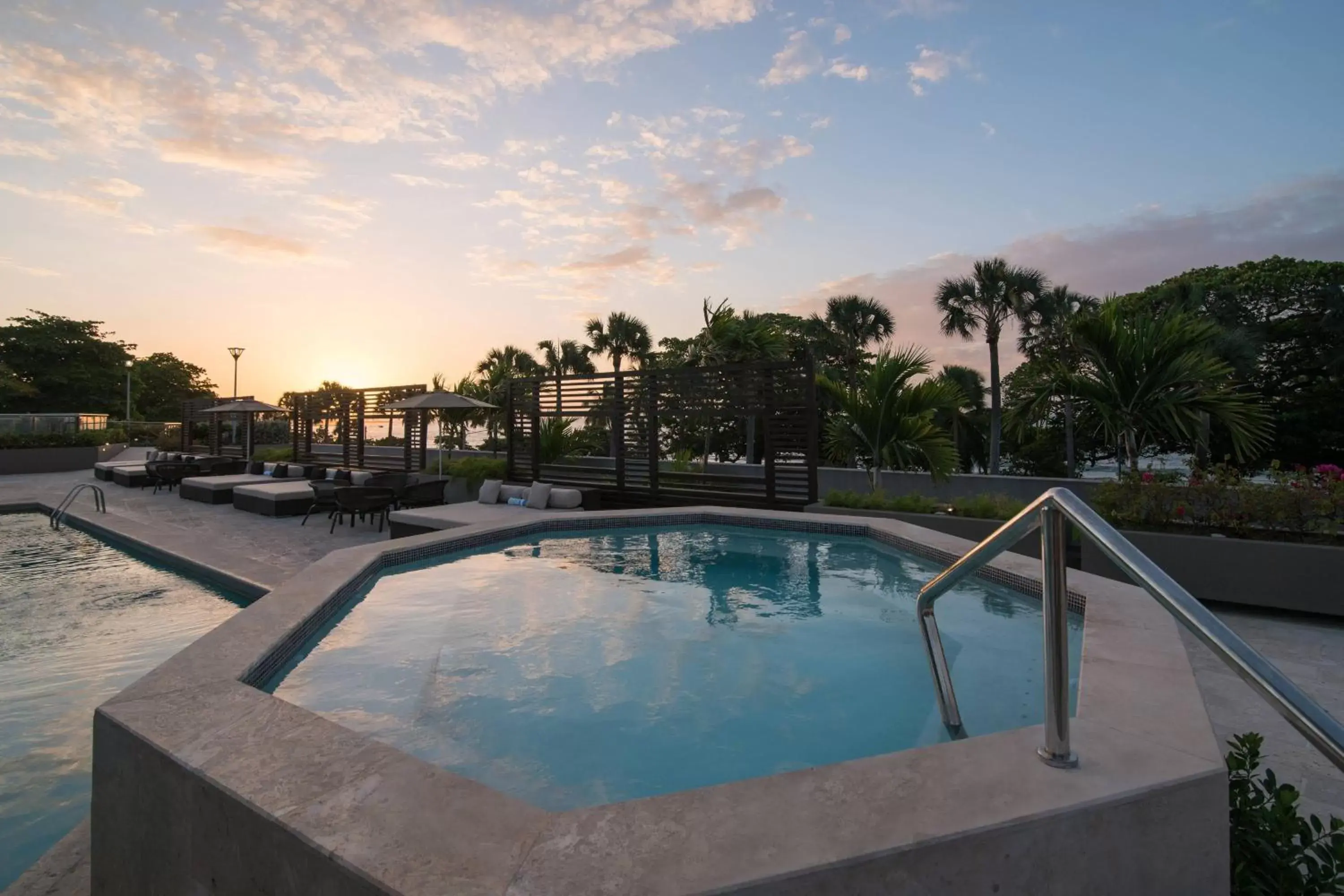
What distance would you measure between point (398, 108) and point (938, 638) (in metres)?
10.8

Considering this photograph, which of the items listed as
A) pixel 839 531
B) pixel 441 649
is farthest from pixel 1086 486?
pixel 441 649

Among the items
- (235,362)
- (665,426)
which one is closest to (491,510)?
(665,426)

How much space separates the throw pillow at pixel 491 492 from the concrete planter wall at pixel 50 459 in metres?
21.7

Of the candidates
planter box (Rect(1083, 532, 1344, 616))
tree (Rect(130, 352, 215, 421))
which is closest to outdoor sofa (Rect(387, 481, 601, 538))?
planter box (Rect(1083, 532, 1344, 616))

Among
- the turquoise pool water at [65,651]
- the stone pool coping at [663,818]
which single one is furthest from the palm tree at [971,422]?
the stone pool coping at [663,818]

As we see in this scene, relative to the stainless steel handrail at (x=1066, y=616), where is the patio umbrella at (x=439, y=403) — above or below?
above

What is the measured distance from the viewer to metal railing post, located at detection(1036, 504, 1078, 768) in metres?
1.81

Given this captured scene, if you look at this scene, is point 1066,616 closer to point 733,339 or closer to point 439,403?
point 439,403

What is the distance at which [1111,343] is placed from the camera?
26.2 feet

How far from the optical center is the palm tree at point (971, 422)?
116 ft

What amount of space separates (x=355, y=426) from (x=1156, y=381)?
18821 mm

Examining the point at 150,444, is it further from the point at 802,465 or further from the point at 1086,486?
the point at 1086,486

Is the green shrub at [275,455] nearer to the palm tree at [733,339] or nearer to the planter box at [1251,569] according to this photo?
the palm tree at [733,339]

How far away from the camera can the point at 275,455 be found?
2066 centimetres
